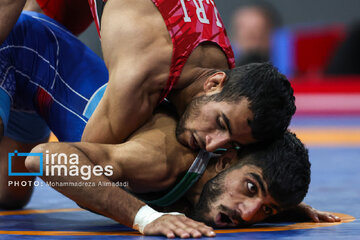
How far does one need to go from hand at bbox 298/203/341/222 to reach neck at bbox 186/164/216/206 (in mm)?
540

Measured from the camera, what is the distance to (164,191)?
12.4 feet

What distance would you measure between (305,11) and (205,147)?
1100 centimetres

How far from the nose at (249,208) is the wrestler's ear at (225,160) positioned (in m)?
0.33

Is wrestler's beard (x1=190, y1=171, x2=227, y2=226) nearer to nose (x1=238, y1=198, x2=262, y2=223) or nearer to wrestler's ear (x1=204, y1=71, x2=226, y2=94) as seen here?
nose (x1=238, y1=198, x2=262, y2=223)

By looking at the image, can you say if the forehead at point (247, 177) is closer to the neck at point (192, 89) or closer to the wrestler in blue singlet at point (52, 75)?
the neck at point (192, 89)

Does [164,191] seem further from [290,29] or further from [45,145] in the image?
[290,29]

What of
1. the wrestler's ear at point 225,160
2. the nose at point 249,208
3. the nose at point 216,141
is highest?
the nose at point 216,141

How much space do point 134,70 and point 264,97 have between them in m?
0.72

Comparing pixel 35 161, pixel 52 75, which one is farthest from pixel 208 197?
pixel 52 75

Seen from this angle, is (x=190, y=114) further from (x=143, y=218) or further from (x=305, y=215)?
(x=305, y=215)

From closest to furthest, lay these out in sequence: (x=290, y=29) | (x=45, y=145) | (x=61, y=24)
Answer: (x=45, y=145)
(x=61, y=24)
(x=290, y=29)

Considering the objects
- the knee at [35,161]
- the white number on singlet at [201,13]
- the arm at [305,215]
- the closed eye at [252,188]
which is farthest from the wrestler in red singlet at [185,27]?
the arm at [305,215]

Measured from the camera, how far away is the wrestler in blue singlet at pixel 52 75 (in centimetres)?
436

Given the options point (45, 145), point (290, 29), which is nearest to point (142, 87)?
point (45, 145)
